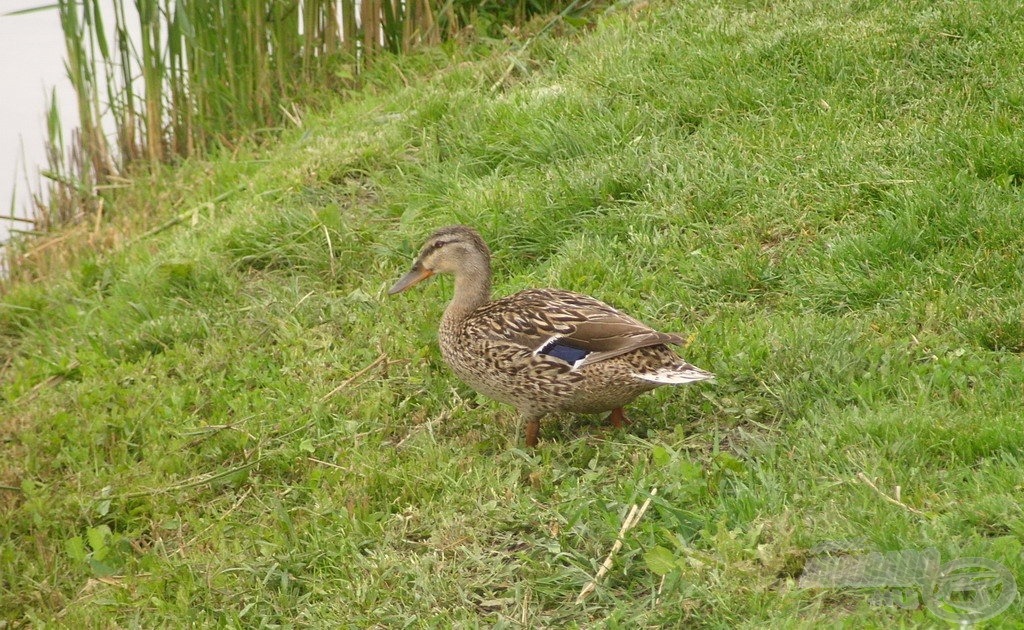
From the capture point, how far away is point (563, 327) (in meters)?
4.99

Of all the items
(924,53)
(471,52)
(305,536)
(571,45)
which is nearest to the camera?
(305,536)

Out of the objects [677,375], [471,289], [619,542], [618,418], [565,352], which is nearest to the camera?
[619,542]

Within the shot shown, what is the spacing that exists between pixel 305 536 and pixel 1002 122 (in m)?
3.96

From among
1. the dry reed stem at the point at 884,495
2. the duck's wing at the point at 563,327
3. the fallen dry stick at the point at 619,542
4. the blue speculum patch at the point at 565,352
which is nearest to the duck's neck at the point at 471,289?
the duck's wing at the point at 563,327

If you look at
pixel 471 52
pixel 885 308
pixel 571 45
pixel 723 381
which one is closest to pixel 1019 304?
pixel 885 308

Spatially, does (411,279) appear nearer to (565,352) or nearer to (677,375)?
(565,352)

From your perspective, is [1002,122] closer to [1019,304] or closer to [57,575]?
[1019,304]

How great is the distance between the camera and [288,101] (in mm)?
9344

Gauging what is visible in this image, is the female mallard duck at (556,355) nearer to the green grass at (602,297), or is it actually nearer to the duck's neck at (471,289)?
the duck's neck at (471,289)

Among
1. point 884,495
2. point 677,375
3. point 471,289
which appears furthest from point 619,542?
point 471,289

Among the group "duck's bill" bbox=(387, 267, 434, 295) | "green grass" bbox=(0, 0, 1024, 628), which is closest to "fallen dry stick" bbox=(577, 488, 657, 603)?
"green grass" bbox=(0, 0, 1024, 628)

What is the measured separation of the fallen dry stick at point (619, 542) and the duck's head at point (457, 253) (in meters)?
1.63

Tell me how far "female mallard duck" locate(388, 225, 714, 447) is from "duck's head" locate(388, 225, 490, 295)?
0.21 meters

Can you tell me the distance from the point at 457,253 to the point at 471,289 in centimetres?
19
